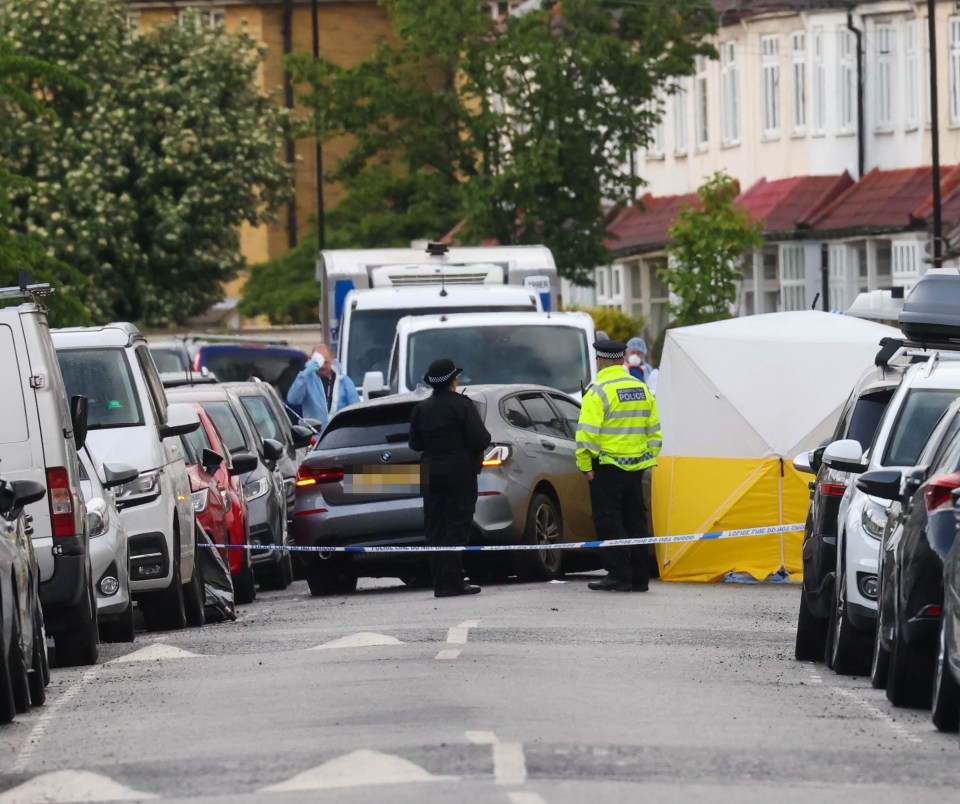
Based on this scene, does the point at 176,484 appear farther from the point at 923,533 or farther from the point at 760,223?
the point at 760,223

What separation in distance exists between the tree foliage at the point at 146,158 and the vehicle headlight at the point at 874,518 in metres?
42.3

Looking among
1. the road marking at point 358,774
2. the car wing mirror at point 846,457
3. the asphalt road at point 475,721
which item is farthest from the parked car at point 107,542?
the road marking at point 358,774

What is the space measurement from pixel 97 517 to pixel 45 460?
1643 millimetres

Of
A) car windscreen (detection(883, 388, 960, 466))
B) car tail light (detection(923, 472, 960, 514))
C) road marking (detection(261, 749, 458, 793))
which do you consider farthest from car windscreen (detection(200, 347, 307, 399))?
road marking (detection(261, 749, 458, 793))

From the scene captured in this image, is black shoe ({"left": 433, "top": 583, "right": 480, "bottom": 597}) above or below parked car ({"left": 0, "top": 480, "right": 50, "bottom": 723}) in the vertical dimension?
below

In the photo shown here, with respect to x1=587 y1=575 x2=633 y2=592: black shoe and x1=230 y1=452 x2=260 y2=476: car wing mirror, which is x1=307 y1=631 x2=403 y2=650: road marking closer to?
x1=587 y1=575 x2=633 y2=592: black shoe

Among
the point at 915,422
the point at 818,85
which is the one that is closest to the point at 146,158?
the point at 818,85

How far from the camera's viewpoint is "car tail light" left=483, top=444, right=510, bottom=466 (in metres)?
20.3

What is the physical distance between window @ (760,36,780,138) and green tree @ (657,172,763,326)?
7450 millimetres

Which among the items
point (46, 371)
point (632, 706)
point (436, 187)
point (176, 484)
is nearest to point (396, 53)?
point (436, 187)

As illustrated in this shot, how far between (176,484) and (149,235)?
41584 mm

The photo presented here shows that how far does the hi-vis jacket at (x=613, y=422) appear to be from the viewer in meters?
19.8

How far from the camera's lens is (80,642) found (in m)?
14.8

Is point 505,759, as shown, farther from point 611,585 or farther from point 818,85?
point 818,85
